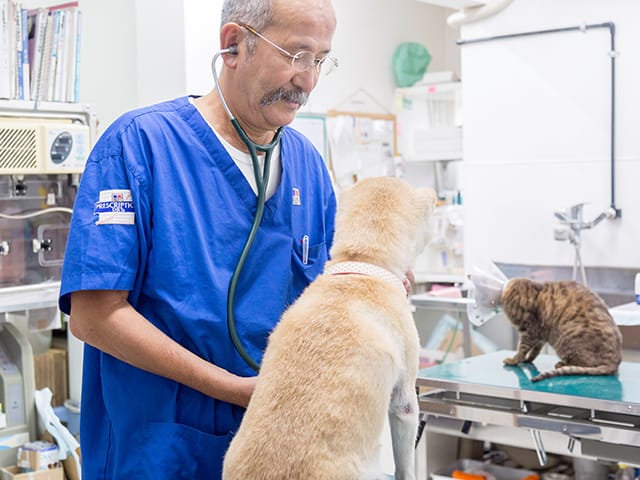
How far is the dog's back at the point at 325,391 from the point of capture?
3.62 feet

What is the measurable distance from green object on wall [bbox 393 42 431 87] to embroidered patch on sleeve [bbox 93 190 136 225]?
460cm

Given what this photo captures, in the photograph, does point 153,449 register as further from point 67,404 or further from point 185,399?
point 67,404

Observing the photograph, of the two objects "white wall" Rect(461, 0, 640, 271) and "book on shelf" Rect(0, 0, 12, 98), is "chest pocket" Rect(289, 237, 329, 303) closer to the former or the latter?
"book on shelf" Rect(0, 0, 12, 98)

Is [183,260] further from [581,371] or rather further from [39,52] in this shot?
[39,52]

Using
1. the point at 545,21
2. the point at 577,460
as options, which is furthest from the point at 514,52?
the point at 577,460

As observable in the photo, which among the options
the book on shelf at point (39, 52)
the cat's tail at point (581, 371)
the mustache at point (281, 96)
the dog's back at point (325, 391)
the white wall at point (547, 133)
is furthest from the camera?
the white wall at point (547, 133)

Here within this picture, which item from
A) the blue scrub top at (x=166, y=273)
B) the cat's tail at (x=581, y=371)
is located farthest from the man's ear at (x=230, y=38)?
the cat's tail at (x=581, y=371)

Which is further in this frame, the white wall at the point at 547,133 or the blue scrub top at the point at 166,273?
the white wall at the point at 547,133

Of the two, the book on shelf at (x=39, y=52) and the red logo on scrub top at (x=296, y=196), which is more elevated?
the book on shelf at (x=39, y=52)

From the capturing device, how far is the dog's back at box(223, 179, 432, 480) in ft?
3.62

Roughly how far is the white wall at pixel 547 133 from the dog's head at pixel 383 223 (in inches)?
101

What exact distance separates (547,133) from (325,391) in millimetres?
3033

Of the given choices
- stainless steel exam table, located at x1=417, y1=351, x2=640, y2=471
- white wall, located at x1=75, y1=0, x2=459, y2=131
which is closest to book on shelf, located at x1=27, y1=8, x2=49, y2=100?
white wall, located at x1=75, y1=0, x2=459, y2=131

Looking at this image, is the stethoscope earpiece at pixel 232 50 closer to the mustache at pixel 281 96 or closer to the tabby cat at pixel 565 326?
the mustache at pixel 281 96
